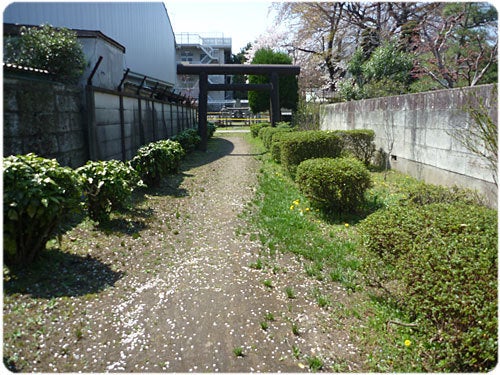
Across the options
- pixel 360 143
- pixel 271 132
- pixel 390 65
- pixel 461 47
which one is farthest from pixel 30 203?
pixel 461 47

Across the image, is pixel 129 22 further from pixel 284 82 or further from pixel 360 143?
pixel 360 143

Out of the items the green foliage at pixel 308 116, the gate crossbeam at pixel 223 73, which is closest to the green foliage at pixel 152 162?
the gate crossbeam at pixel 223 73

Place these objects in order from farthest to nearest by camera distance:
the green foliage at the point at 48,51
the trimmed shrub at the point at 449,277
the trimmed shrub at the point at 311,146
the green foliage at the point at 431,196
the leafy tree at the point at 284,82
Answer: the leafy tree at the point at 284,82
the trimmed shrub at the point at 311,146
the green foliage at the point at 48,51
the green foliage at the point at 431,196
the trimmed shrub at the point at 449,277

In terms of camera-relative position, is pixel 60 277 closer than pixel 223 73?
Yes

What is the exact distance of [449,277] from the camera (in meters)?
2.40

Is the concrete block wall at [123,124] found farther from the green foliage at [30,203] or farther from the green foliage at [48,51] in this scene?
the green foliage at [30,203]

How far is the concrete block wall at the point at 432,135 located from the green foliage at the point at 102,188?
4906 mm

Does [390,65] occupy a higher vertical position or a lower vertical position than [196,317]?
higher

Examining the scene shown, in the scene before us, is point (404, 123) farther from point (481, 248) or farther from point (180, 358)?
point (180, 358)

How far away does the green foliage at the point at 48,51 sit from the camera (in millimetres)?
6746

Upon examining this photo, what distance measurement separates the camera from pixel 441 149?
659 cm

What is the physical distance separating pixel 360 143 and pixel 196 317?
7.80m

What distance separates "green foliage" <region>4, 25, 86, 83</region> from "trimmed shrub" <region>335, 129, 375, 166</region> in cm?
616

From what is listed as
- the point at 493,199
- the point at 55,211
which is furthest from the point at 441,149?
the point at 55,211
